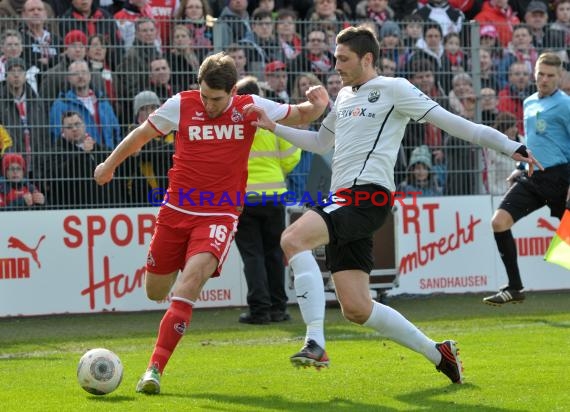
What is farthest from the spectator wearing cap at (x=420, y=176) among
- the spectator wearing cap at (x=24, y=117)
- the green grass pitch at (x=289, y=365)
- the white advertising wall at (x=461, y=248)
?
the spectator wearing cap at (x=24, y=117)

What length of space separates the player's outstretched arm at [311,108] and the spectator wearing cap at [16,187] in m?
5.06

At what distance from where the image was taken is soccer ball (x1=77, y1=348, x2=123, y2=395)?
7441mm

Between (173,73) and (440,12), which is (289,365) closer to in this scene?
(173,73)

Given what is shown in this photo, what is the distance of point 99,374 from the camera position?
745 centimetres

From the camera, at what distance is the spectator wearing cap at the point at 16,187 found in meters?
12.7

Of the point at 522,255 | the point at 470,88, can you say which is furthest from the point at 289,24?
the point at 522,255

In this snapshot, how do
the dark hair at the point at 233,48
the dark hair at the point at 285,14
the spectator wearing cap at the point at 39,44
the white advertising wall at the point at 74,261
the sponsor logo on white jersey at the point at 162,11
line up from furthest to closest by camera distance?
the dark hair at the point at 285,14 → the sponsor logo on white jersey at the point at 162,11 → the dark hair at the point at 233,48 → the white advertising wall at the point at 74,261 → the spectator wearing cap at the point at 39,44

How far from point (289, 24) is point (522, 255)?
14.0 ft

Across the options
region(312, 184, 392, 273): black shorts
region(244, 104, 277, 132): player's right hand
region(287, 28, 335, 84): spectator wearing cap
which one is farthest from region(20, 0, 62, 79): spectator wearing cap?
region(312, 184, 392, 273): black shorts

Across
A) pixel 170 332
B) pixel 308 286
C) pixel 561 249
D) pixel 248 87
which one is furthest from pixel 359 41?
pixel 248 87

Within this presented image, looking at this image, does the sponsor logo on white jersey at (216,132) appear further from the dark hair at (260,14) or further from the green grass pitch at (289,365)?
the dark hair at (260,14)

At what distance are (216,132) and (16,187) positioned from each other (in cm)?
529

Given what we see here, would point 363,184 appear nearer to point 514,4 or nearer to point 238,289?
point 238,289

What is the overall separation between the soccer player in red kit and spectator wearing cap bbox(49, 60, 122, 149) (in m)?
4.83
